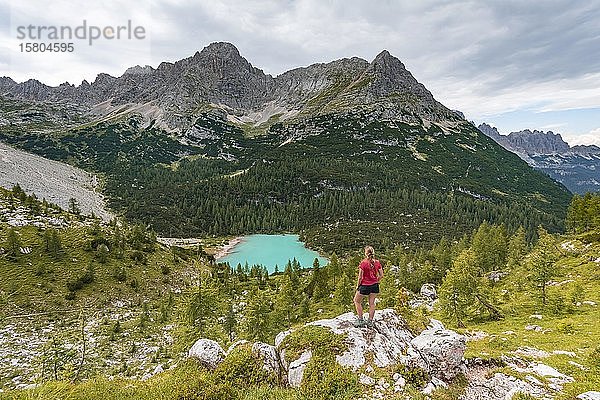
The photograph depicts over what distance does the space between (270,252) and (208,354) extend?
374ft

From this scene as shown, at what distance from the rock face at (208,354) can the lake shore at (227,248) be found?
4080 inches

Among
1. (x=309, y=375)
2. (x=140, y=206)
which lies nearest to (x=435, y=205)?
(x=140, y=206)

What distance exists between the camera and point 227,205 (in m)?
178

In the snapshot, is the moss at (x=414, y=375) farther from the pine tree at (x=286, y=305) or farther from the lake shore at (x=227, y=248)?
the lake shore at (x=227, y=248)

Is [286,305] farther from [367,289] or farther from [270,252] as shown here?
[270,252]

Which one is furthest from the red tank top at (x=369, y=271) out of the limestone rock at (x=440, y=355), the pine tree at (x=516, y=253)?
the pine tree at (x=516, y=253)

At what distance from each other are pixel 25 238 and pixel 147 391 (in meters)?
49.0

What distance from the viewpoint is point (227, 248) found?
428ft

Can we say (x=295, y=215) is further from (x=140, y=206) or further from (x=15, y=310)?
(x=15, y=310)

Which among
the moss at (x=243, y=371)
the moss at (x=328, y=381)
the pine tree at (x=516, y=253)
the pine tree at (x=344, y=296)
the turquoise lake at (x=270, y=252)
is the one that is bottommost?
the turquoise lake at (x=270, y=252)

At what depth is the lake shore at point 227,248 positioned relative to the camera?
11950 centimetres

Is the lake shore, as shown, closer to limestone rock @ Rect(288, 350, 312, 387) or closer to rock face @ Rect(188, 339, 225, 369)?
rock face @ Rect(188, 339, 225, 369)

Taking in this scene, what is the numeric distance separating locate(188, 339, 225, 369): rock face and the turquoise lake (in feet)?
303

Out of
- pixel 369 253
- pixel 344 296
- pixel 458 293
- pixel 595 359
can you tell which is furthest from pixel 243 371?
pixel 344 296
